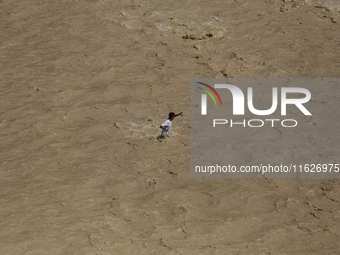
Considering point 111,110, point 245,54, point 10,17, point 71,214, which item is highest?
point 10,17

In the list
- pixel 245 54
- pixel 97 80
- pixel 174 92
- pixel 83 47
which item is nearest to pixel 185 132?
pixel 174 92

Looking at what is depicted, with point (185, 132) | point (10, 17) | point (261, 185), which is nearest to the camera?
point (261, 185)

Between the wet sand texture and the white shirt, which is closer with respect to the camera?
the wet sand texture

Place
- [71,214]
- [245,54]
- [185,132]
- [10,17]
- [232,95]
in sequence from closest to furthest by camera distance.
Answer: [71,214]
[185,132]
[232,95]
[245,54]
[10,17]

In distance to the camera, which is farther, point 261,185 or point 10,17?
point 10,17

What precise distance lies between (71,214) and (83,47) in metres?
4.95

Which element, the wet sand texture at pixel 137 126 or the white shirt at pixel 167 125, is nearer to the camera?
the wet sand texture at pixel 137 126

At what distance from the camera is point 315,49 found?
930 centimetres

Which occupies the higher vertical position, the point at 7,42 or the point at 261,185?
the point at 7,42

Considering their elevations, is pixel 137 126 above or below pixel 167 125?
below

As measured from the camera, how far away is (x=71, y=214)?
18.2 ft

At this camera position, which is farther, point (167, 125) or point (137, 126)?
point (137, 126)

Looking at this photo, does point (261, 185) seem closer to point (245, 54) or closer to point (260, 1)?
point (245, 54)

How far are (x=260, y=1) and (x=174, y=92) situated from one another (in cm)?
440
